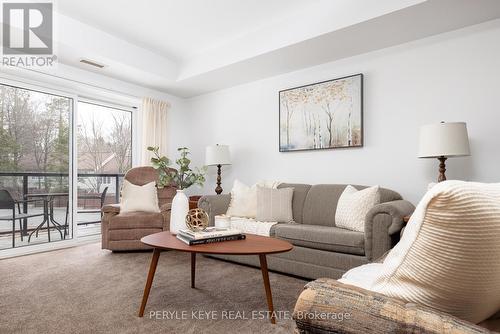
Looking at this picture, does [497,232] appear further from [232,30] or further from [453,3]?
[232,30]

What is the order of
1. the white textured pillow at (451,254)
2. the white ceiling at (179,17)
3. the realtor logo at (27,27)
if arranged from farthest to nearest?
the white ceiling at (179,17) < the realtor logo at (27,27) < the white textured pillow at (451,254)

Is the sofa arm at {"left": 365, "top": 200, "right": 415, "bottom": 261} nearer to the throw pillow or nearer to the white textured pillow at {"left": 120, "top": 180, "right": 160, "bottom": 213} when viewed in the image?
the throw pillow

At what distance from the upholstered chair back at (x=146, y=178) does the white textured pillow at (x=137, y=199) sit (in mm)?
140

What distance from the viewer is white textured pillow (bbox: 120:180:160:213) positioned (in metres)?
4.08

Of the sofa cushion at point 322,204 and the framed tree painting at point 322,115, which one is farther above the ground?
the framed tree painting at point 322,115

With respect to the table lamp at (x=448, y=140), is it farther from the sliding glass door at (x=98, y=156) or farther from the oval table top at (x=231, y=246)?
the sliding glass door at (x=98, y=156)

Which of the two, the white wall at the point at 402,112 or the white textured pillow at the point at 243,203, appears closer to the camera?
the white wall at the point at 402,112

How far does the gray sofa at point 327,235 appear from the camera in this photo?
246 centimetres

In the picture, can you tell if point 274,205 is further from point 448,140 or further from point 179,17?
point 179,17

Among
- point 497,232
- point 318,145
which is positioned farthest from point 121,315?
point 318,145

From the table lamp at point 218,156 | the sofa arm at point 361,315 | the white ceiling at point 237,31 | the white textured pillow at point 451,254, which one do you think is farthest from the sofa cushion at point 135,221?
the white textured pillow at point 451,254

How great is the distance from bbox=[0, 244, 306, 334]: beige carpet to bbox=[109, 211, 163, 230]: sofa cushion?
41 cm

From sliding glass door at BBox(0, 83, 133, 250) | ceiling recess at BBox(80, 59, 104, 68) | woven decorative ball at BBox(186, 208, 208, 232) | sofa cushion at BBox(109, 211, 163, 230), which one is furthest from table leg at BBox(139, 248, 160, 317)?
ceiling recess at BBox(80, 59, 104, 68)

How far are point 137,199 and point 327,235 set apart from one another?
2.57 meters
